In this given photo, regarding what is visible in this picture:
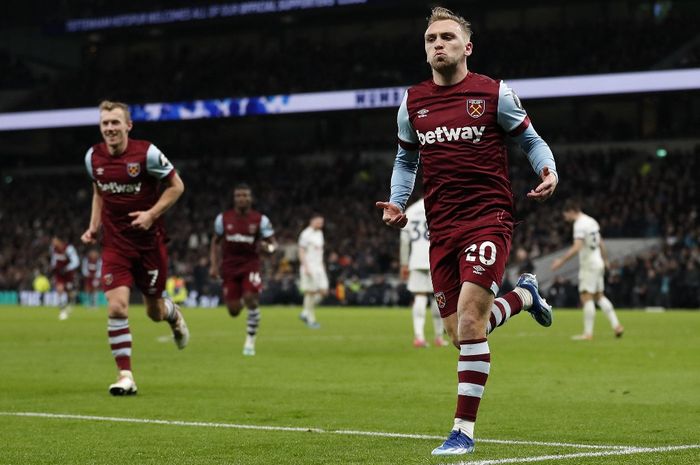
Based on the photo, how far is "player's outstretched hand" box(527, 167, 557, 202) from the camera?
23.5 feet

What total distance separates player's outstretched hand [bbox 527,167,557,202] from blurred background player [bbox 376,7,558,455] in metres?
0.03

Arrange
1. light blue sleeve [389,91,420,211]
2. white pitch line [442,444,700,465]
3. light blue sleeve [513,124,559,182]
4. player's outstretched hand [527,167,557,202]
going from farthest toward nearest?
light blue sleeve [389,91,420,211] → light blue sleeve [513,124,559,182] → player's outstretched hand [527,167,557,202] → white pitch line [442,444,700,465]

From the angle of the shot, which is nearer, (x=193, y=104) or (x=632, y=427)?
(x=632, y=427)

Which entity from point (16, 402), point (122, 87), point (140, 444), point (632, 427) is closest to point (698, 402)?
point (632, 427)

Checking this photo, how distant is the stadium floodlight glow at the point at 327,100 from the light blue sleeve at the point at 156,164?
3322 cm

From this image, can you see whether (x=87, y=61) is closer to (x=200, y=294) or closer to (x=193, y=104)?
(x=193, y=104)

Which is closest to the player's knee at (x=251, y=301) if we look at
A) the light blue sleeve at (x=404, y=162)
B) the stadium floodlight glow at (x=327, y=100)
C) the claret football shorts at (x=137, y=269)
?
the claret football shorts at (x=137, y=269)

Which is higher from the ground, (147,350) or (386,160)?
(386,160)

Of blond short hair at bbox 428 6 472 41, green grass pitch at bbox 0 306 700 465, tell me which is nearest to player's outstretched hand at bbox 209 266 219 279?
green grass pitch at bbox 0 306 700 465

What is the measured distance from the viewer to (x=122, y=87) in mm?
59312

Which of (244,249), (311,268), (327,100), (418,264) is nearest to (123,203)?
(244,249)

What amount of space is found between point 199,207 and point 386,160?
8470 mm

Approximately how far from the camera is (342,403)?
10852mm

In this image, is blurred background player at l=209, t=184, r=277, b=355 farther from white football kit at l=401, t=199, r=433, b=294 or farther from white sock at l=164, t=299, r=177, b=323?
white sock at l=164, t=299, r=177, b=323
